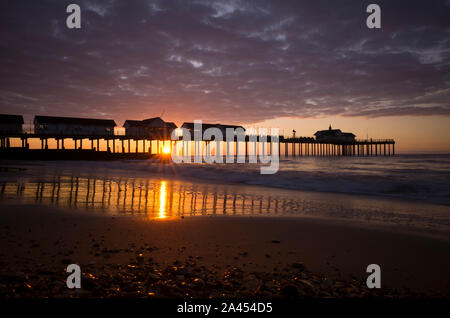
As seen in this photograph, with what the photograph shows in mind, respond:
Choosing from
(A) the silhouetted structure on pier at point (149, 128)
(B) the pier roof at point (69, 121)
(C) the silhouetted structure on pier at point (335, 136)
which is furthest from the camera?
(C) the silhouetted structure on pier at point (335, 136)

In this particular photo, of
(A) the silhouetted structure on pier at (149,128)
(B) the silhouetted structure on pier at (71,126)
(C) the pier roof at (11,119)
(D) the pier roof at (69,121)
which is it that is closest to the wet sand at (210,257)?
(B) the silhouetted structure on pier at (71,126)

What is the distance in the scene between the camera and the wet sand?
2.96 meters

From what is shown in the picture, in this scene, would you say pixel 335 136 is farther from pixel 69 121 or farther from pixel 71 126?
pixel 69 121

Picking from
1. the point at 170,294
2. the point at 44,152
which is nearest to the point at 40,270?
the point at 170,294

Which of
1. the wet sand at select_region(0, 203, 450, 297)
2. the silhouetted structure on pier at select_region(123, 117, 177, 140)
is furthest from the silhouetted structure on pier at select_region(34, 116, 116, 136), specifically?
the wet sand at select_region(0, 203, 450, 297)

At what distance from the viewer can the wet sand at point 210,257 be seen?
296 cm

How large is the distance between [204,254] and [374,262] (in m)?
2.48

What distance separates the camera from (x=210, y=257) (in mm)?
3961

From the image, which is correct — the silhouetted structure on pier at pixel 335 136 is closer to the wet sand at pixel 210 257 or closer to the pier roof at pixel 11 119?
the pier roof at pixel 11 119

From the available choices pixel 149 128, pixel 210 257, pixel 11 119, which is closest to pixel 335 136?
pixel 149 128

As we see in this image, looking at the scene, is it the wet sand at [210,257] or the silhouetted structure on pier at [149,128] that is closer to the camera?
the wet sand at [210,257]

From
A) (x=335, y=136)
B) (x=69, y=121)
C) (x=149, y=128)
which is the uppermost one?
(x=335, y=136)

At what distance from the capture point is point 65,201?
8461 mm
